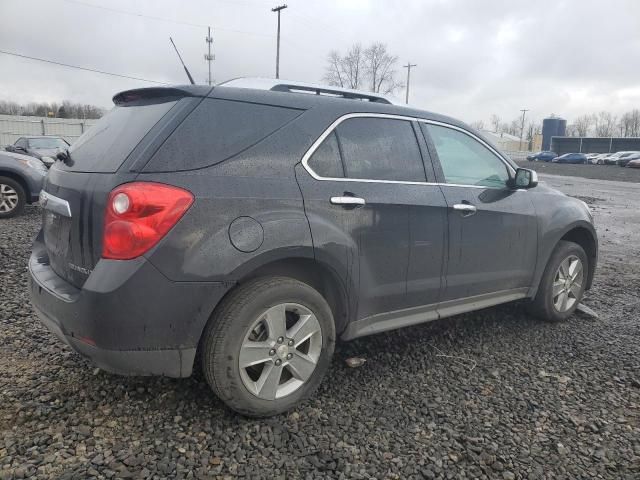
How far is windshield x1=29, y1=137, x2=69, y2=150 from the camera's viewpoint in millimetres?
17500

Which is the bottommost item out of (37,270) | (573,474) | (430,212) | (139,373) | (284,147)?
(573,474)

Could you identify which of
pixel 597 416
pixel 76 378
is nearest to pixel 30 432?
pixel 76 378

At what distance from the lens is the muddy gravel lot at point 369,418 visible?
7.95ft

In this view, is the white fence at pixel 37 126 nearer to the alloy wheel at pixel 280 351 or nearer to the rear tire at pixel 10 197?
the rear tire at pixel 10 197

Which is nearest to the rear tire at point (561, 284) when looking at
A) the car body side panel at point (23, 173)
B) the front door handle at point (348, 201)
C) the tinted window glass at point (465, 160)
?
the tinted window glass at point (465, 160)

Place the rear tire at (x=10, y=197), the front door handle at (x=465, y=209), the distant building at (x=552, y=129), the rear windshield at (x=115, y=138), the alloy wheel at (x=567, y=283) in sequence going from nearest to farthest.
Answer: the rear windshield at (x=115, y=138) < the front door handle at (x=465, y=209) < the alloy wheel at (x=567, y=283) < the rear tire at (x=10, y=197) < the distant building at (x=552, y=129)

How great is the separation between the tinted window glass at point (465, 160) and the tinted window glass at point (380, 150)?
0.28m

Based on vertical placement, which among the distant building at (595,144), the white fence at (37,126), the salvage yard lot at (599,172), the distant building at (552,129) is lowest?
the salvage yard lot at (599,172)

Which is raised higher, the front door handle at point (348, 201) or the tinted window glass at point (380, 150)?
the tinted window glass at point (380, 150)

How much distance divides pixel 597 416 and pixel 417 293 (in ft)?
4.13

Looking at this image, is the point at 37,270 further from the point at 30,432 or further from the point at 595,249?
the point at 595,249

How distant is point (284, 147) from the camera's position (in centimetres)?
283

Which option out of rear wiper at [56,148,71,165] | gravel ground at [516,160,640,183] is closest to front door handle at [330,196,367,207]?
rear wiper at [56,148,71,165]

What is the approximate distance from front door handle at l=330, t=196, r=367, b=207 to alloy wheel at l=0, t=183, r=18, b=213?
7.89 m
